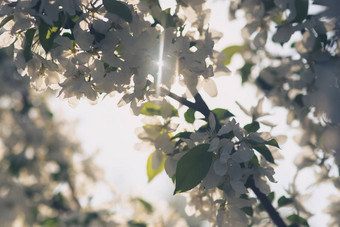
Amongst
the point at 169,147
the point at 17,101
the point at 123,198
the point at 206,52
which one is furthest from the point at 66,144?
the point at 206,52

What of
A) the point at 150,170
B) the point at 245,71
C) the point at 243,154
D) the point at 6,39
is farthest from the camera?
the point at 245,71

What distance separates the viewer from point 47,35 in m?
1.18

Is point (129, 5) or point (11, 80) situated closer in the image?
point (129, 5)

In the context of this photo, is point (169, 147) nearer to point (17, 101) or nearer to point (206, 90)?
point (206, 90)

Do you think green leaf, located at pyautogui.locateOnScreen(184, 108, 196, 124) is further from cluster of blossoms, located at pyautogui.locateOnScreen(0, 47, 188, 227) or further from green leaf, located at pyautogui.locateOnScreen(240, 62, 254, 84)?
cluster of blossoms, located at pyautogui.locateOnScreen(0, 47, 188, 227)

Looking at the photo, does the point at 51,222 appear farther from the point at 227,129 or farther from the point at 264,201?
the point at 227,129

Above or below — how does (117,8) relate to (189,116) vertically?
above

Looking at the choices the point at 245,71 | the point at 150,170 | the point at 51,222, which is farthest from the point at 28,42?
the point at 51,222

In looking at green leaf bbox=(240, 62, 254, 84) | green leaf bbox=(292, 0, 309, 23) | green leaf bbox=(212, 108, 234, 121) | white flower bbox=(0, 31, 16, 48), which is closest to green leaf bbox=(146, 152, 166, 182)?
green leaf bbox=(212, 108, 234, 121)

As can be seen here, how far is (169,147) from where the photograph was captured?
4.55ft

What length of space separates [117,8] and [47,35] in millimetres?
244

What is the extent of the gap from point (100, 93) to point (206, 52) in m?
0.39

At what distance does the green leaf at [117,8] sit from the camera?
1123 millimetres

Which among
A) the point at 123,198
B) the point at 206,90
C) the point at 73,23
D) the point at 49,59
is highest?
the point at 73,23
